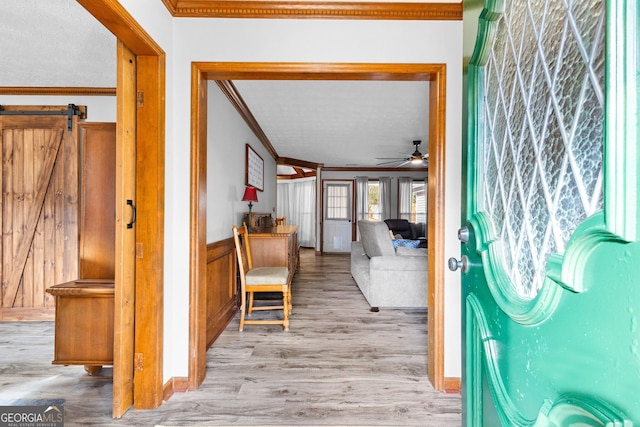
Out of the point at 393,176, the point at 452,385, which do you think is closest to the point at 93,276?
the point at 452,385

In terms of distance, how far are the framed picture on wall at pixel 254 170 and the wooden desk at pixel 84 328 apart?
8.25 ft

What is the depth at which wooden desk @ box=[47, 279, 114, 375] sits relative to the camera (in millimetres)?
1817

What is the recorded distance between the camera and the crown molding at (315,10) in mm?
1907

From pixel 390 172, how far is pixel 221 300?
252 inches

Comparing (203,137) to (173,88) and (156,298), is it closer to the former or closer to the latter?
(173,88)

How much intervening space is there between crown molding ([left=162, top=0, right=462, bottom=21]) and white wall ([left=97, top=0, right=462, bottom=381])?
3 cm

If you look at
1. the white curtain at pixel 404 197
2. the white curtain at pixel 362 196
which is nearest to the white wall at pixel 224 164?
the white curtain at pixel 362 196

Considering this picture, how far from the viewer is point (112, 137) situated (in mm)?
1895

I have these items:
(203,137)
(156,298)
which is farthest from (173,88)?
(156,298)

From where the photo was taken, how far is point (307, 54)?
1956mm

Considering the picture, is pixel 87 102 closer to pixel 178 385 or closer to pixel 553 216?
pixel 178 385

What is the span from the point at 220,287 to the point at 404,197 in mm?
6377

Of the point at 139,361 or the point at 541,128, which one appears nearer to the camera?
the point at 541,128

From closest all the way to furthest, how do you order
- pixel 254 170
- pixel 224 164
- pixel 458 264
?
pixel 458 264, pixel 224 164, pixel 254 170
